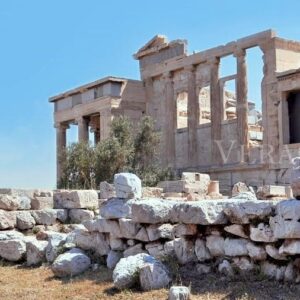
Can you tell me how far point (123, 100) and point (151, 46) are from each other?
11.3 feet

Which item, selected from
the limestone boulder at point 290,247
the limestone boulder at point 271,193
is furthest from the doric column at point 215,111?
the limestone boulder at point 290,247

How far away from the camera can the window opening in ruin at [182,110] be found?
1252 inches

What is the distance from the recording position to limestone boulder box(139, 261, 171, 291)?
679cm

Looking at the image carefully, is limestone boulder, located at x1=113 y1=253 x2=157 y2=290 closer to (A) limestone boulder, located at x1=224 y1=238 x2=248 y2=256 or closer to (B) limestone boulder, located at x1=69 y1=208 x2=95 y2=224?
(A) limestone boulder, located at x1=224 y1=238 x2=248 y2=256

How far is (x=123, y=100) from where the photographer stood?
3047cm

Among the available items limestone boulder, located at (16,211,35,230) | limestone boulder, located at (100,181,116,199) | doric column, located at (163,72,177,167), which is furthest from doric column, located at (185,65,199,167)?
limestone boulder, located at (16,211,35,230)

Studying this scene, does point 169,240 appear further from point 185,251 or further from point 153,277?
point 153,277

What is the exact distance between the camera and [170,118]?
30438mm

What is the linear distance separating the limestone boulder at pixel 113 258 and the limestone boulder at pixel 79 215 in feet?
13.7

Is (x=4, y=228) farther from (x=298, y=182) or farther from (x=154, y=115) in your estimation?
(x=154, y=115)

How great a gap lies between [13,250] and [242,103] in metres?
17.9

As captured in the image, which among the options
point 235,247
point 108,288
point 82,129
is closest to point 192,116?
point 82,129

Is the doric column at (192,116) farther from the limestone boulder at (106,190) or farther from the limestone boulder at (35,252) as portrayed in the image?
the limestone boulder at (35,252)

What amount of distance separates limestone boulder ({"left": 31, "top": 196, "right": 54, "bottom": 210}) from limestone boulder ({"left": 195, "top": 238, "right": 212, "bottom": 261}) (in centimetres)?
637
